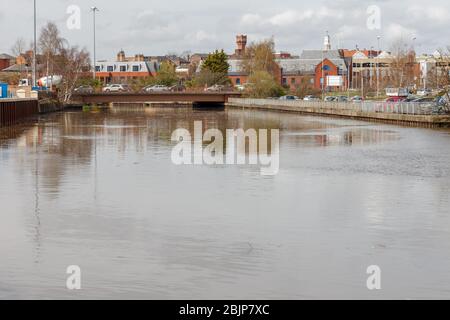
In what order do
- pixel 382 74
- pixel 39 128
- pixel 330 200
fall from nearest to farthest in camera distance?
pixel 330 200 → pixel 39 128 → pixel 382 74

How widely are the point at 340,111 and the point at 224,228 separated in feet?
245

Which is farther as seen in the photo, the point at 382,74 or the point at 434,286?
the point at 382,74

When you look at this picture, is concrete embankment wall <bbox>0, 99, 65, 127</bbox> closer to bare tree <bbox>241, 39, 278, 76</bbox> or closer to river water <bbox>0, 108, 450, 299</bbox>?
river water <bbox>0, 108, 450, 299</bbox>

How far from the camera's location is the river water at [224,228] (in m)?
16.7

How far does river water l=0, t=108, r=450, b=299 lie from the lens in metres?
16.7

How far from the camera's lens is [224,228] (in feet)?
73.2

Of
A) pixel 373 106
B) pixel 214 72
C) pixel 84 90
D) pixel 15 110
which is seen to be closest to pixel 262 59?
pixel 214 72

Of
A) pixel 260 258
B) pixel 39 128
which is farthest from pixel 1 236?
pixel 39 128

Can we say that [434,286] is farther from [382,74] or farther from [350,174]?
[382,74]

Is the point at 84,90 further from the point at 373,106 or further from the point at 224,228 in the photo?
the point at 224,228

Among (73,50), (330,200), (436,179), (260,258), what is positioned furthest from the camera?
(73,50)

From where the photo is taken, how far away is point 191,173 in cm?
3500

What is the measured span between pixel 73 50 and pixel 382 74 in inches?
2905

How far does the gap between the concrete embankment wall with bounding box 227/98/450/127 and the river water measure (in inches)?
1171
